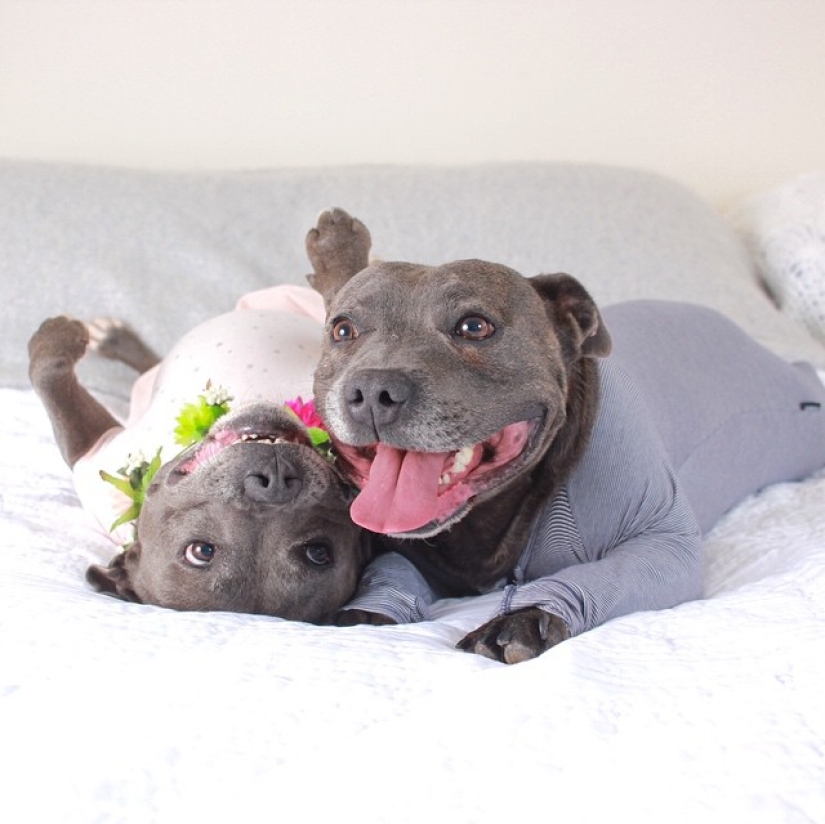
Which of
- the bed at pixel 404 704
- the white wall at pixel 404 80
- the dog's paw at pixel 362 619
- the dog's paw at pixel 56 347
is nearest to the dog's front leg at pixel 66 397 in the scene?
the dog's paw at pixel 56 347

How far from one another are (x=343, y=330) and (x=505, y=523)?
480 millimetres

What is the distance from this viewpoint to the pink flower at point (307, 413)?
1962 millimetres

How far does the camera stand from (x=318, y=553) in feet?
5.99

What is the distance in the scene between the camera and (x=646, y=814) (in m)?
1.06

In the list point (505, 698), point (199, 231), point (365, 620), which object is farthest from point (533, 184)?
point (505, 698)

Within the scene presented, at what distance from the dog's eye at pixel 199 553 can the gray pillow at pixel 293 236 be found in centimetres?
153

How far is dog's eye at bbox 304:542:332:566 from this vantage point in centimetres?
181

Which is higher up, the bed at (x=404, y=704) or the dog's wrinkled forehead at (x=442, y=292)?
the dog's wrinkled forehead at (x=442, y=292)

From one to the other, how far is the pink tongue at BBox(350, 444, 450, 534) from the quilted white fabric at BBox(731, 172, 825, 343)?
2.34 m

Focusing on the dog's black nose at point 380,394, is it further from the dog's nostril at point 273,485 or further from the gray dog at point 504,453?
the dog's nostril at point 273,485

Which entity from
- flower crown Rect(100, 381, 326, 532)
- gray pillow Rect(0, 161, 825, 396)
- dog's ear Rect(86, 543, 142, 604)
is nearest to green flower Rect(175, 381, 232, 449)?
flower crown Rect(100, 381, 326, 532)

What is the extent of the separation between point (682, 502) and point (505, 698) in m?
0.85

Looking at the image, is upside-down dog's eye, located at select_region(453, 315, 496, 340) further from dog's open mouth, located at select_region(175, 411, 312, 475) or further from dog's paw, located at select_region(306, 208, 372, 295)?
dog's paw, located at select_region(306, 208, 372, 295)

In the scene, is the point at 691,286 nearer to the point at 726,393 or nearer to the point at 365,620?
the point at 726,393
